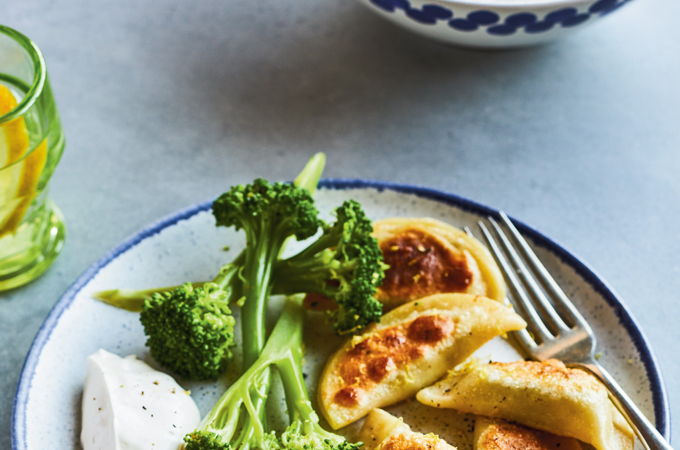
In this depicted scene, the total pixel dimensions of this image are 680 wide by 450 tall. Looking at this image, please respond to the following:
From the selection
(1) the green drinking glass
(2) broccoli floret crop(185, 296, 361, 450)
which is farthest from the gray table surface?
(2) broccoli floret crop(185, 296, 361, 450)

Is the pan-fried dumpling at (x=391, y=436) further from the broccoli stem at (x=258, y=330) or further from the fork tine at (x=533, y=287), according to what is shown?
the fork tine at (x=533, y=287)

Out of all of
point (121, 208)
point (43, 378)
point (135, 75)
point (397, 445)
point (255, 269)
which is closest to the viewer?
point (397, 445)

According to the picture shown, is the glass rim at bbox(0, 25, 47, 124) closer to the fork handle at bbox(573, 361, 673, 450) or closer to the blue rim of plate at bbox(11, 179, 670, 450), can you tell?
the blue rim of plate at bbox(11, 179, 670, 450)

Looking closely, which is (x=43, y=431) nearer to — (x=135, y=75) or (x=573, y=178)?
(x=135, y=75)

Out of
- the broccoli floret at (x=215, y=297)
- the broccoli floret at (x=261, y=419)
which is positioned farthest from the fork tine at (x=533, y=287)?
the broccoli floret at (x=261, y=419)

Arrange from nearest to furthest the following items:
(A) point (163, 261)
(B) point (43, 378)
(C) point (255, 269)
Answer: (B) point (43, 378)
(C) point (255, 269)
(A) point (163, 261)

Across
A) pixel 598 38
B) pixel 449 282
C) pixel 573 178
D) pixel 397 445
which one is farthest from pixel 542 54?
pixel 397 445

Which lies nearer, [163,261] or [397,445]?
[397,445]

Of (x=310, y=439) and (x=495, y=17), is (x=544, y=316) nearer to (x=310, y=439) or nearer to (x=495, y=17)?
(x=310, y=439)
